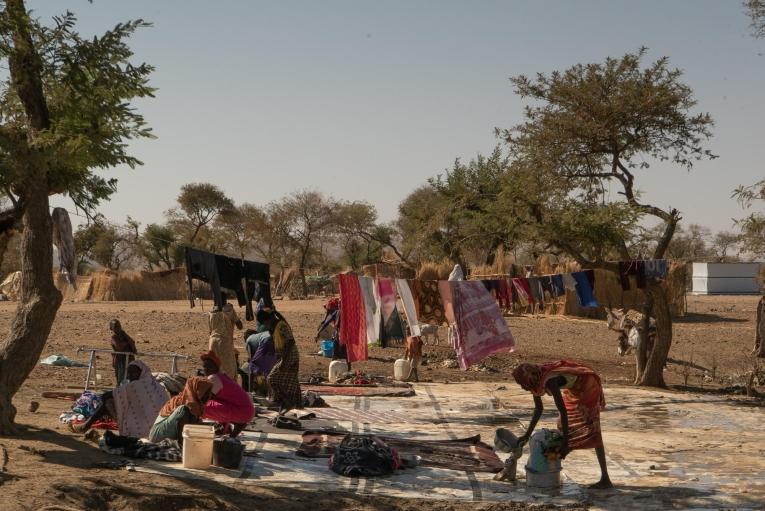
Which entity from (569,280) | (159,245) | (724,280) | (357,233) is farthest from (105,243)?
(569,280)

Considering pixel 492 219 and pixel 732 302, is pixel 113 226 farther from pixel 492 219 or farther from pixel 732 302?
pixel 492 219

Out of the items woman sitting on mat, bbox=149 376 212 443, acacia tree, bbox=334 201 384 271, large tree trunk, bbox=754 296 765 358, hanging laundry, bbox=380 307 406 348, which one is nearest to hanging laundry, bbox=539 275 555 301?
hanging laundry, bbox=380 307 406 348

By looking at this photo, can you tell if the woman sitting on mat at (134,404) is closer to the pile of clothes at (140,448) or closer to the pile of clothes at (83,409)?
the pile of clothes at (83,409)

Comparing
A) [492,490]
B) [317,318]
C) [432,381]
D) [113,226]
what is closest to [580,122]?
[432,381]

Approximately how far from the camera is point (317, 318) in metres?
29.9

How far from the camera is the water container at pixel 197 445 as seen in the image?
9391mm

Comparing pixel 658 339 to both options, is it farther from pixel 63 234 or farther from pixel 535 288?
pixel 63 234

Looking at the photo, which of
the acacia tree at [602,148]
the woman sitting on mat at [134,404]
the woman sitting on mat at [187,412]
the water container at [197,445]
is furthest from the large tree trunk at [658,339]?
the water container at [197,445]

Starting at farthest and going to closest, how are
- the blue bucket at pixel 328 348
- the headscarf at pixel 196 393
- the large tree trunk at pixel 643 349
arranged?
the blue bucket at pixel 328 348 → the large tree trunk at pixel 643 349 → the headscarf at pixel 196 393

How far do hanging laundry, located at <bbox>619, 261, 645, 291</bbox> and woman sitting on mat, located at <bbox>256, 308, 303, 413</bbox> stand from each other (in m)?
7.08

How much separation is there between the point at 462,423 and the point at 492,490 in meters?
4.03

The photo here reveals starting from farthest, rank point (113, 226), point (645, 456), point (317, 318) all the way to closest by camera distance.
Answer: point (113, 226) → point (317, 318) → point (645, 456)

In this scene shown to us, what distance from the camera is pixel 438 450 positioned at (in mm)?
10852

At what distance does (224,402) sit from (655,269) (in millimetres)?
9667
